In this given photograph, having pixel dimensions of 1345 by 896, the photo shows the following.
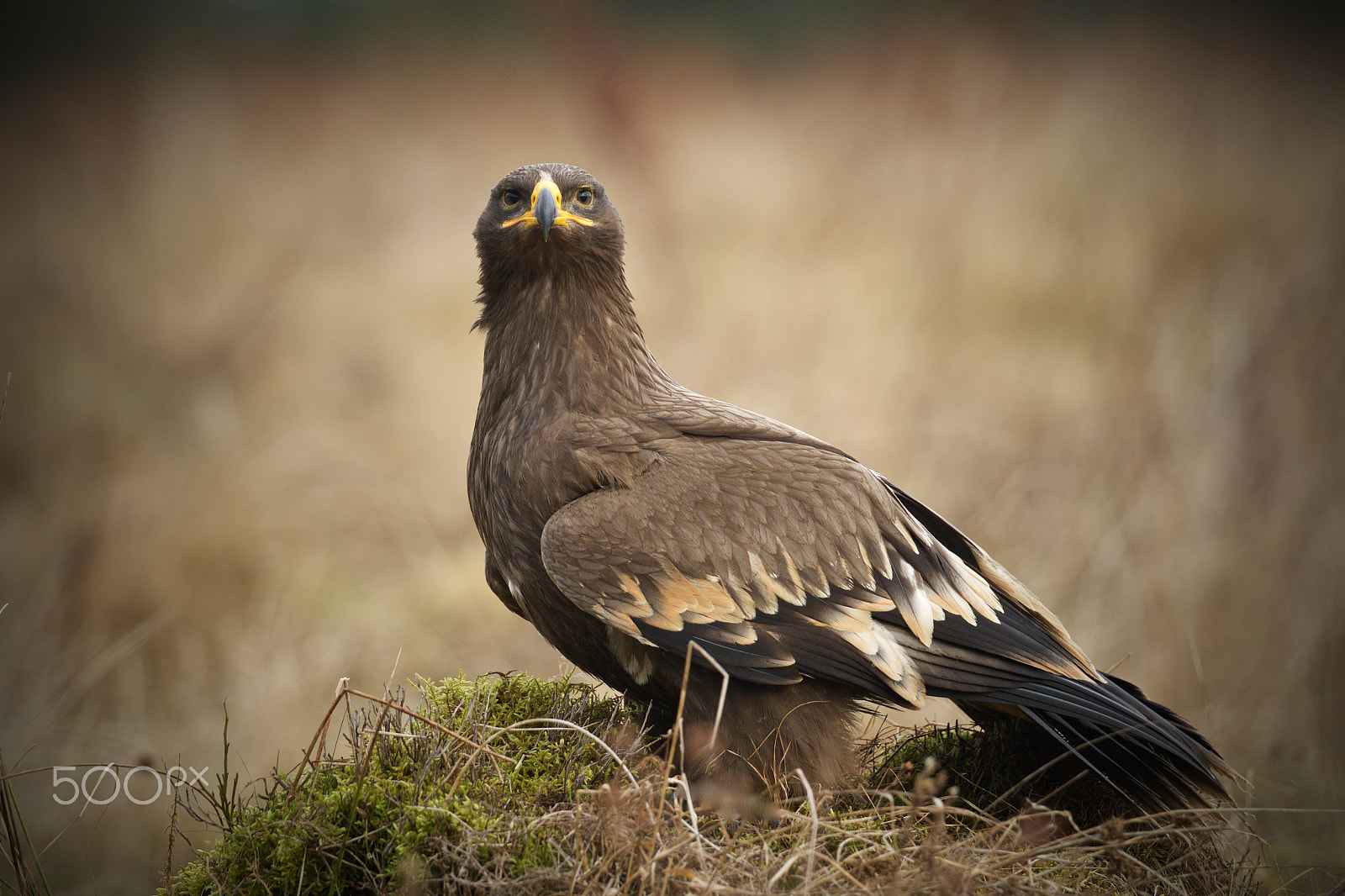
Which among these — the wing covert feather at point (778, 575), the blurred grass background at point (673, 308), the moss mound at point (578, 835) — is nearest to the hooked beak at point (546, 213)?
the wing covert feather at point (778, 575)

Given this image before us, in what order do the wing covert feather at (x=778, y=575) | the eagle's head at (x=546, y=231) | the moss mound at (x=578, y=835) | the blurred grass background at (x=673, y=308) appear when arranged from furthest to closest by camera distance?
1. the blurred grass background at (x=673, y=308)
2. the eagle's head at (x=546, y=231)
3. the wing covert feather at (x=778, y=575)
4. the moss mound at (x=578, y=835)

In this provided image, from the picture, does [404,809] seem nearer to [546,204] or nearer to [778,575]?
[778,575]

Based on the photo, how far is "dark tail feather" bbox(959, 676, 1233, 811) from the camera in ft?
7.14

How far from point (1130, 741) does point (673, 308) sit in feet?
14.4

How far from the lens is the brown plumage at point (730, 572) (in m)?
2.15

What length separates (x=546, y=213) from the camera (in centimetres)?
237

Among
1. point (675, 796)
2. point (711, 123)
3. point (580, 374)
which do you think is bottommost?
point (675, 796)

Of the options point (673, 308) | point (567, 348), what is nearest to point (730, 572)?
point (567, 348)

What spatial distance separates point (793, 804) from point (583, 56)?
542 centimetres

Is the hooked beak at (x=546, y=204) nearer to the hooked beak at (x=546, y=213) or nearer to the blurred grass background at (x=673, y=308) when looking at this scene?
the hooked beak at (x=546, y=213)

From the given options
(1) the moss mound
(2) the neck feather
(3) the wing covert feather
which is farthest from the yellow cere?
(1) the moss mound

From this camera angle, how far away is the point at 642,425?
2.48 meters

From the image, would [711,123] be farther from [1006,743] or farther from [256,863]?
[256,863]

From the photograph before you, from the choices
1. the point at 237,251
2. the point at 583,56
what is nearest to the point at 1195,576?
the point at 583,56
